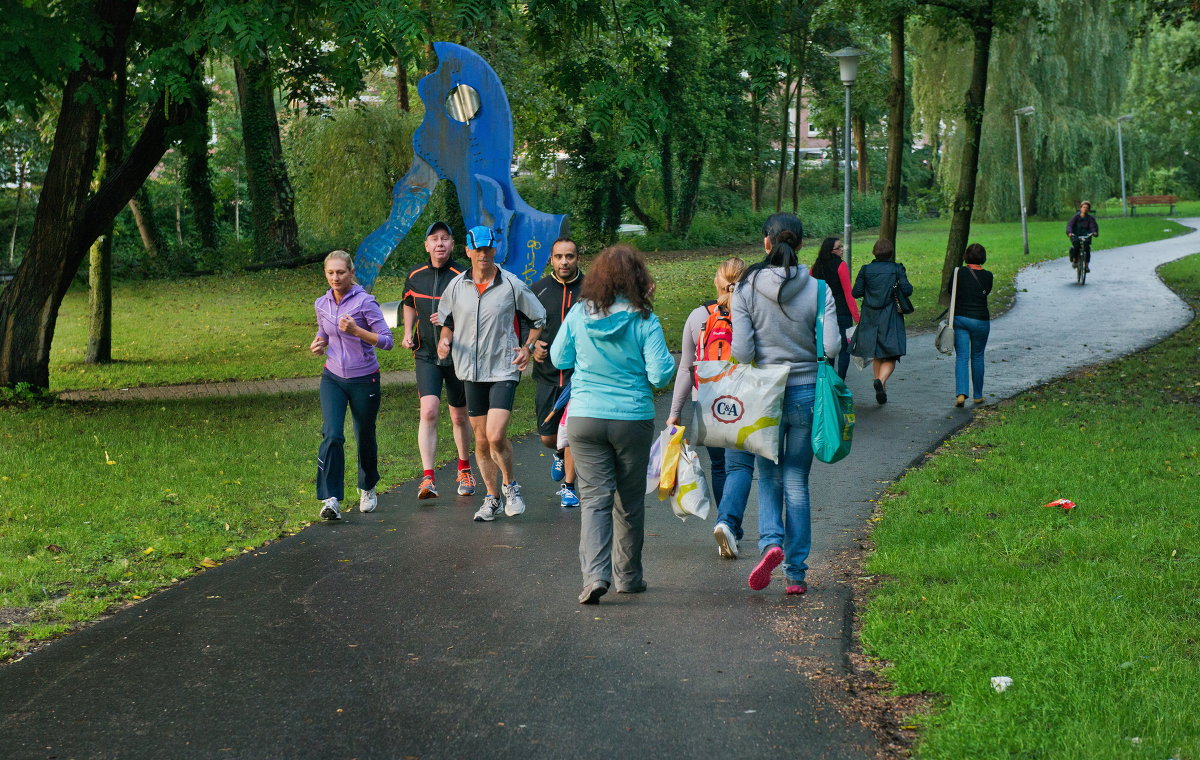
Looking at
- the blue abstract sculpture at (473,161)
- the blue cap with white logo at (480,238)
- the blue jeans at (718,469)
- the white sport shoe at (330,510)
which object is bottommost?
the white sport shoe at (330,510)

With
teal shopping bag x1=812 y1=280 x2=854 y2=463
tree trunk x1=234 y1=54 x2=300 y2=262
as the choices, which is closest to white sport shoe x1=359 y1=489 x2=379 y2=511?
teal shopping bag x1=812 y1=280 x2=854 y2=463

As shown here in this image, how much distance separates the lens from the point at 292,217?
119 feet

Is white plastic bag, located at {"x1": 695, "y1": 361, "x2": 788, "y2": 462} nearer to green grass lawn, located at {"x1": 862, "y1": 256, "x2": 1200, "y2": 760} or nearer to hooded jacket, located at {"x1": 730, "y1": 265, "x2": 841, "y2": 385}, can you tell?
hooded jacket, located at {"x1": 730, "y1": 265, "x2": 841, "y2": 385}

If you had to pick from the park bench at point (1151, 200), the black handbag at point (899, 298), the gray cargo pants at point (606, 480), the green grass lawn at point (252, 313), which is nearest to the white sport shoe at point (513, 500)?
the gray cargo pants at point (606, 480)

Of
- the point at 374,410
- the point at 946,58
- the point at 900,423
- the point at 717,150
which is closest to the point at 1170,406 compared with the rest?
the point at 900,423

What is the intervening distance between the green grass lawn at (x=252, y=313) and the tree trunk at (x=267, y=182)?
213cm

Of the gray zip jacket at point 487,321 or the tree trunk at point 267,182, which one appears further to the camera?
the tree trunk at point 267,182

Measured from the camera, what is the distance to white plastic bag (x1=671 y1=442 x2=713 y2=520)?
640cm

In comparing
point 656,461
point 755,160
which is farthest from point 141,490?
point 755,160

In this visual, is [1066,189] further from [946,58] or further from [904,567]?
[904,567]

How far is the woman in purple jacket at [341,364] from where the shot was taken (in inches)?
319

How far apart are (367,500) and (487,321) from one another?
5.48ft

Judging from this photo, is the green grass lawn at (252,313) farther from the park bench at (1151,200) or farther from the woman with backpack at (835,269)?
the park bench at (1151,200)

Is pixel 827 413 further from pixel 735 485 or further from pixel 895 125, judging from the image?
pixel 895 125
